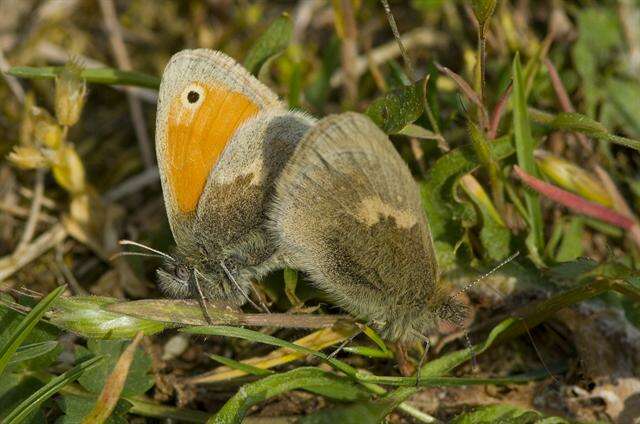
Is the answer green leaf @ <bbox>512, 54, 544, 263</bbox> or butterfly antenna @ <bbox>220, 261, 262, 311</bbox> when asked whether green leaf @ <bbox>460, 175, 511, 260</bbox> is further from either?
butterfly antenna @ <bbox>220, 261, 262, 311</bbox>

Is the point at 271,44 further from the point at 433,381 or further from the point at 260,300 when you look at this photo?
the point at 433,381

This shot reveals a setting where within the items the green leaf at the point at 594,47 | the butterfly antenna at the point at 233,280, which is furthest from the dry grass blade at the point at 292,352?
the green leaf at the point at 594,47

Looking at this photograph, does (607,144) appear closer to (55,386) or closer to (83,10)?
(55,386)

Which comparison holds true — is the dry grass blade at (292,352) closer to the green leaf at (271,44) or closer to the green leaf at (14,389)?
the green leaf at (14,389)

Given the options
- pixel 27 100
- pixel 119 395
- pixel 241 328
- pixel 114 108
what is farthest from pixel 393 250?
pixel 114 108

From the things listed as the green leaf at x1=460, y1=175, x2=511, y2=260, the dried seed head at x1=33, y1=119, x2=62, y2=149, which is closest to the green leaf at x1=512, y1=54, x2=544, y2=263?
the green leaf at x1=460, y1=175, x2=511, y2=260

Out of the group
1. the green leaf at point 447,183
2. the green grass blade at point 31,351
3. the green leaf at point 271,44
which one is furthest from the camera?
the green leaf at point 271,44
